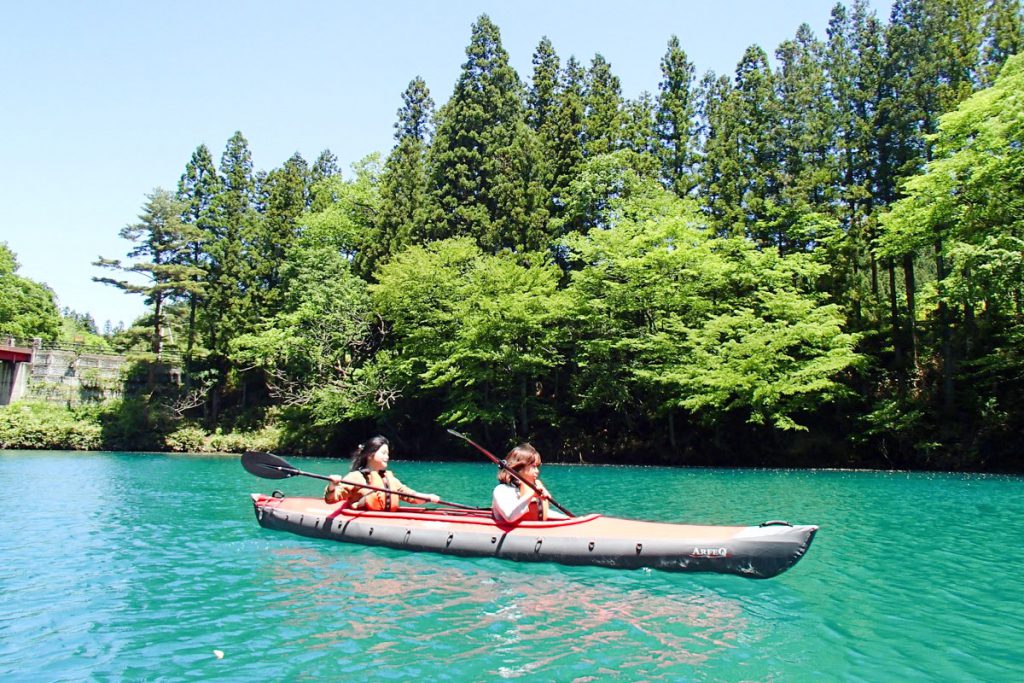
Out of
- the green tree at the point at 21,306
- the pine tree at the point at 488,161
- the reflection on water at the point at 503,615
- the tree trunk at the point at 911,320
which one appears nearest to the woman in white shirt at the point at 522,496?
the reflection on water at the point at 503,615

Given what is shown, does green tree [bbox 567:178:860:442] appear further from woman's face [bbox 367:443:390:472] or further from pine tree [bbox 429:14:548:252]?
woman's face [bbox 367:443:390:472]

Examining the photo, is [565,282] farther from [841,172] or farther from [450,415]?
[841,172]

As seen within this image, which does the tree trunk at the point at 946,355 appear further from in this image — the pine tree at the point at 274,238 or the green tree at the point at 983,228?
the pine tree at the point at 274,238

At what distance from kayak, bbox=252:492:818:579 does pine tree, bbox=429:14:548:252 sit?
2384 centimetres

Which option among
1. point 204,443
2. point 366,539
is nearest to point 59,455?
point 204,443

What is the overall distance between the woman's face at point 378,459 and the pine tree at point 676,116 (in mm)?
26765

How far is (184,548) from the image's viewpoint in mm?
10109

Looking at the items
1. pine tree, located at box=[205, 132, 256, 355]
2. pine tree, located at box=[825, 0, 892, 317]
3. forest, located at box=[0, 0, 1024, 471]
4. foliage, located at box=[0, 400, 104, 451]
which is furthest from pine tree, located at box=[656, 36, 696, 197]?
foliage, located at box=[0, 400, 104, 451]

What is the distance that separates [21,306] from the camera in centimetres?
4912

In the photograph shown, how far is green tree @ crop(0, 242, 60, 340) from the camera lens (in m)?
47.5

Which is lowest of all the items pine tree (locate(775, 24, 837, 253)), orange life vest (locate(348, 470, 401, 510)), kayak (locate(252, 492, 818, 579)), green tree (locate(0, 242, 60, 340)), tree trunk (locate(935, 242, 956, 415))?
kayak (locate(252, 492, 818, 579))

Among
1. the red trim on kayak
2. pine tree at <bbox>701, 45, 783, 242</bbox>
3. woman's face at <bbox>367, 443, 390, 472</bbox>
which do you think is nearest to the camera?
the red trim on kayak

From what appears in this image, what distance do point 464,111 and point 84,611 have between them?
33.7m

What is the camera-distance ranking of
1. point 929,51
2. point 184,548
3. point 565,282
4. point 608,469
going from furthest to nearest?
point 565,282 → point 929,51 → point 608,469 → point 184,548
